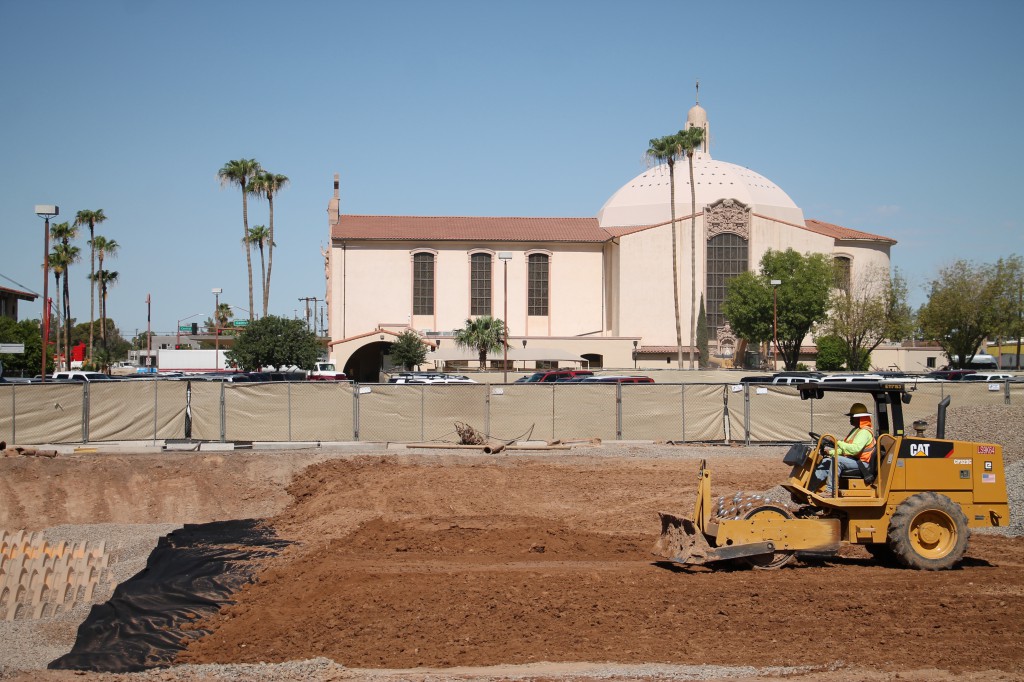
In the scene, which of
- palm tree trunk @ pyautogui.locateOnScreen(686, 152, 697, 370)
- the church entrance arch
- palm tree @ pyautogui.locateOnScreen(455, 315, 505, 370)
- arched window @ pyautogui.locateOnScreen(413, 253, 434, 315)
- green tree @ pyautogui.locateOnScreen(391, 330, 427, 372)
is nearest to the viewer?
green tree @ pyautogui.locateOnScreen(391, 330, 427, 372)

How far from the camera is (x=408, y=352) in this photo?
6078 centimetres

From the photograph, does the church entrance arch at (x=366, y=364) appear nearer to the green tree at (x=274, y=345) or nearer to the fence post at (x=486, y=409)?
the green tree at (x=274, y=345)

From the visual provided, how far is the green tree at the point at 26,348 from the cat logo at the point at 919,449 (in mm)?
58786

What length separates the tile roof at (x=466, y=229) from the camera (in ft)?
238

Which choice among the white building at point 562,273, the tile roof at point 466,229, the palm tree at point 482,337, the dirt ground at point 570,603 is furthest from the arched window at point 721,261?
the dirt ground at point 570,603

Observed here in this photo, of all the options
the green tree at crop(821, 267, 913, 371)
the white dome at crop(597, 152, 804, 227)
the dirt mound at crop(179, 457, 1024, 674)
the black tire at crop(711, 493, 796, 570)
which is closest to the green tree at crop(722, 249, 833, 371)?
the green tree at crop(821, 267, 913, 371)

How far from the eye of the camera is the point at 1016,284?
57312mm

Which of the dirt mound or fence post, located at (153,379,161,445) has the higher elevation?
fence post, located at (153,379,161,445)

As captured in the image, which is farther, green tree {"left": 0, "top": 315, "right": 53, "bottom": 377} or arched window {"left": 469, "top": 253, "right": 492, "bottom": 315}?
arched window {"left": 469, "top": 253, "right": 492, "bottom": 315}

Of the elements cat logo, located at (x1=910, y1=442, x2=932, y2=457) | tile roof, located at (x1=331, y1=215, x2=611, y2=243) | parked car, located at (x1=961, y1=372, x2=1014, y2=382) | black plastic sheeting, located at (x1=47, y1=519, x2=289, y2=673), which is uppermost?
tile roof, located at (x1=331, y1=215, x2=611, y2=243)

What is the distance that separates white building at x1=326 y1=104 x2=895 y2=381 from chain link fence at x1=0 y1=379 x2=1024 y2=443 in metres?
40.3

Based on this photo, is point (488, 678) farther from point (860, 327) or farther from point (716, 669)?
point (860, 327)

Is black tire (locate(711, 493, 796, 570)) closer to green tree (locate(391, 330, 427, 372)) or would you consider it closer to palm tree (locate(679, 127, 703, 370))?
green tree (locate(391, 330, 427, 372))

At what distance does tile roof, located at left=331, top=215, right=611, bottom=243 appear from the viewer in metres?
72.6
